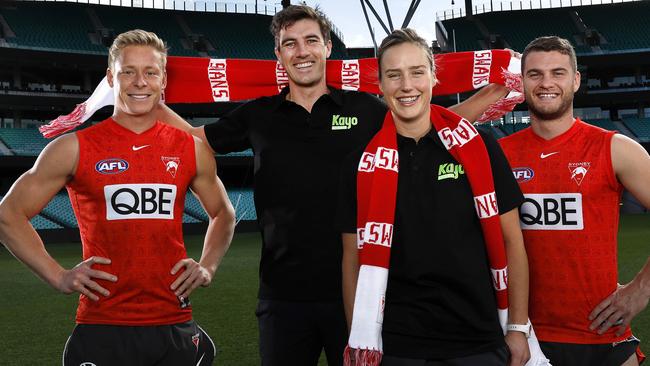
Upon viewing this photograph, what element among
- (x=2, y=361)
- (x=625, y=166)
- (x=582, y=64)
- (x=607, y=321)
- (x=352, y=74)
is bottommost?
(x=2, y=361)

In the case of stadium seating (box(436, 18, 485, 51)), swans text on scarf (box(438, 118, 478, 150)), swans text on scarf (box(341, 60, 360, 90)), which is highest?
stadium seating (box(436, 18, 485, 51))

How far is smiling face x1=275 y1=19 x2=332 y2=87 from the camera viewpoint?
3.01m

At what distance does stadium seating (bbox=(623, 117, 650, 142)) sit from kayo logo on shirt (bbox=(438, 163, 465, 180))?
113 feet

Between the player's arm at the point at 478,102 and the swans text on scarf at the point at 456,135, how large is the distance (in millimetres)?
1021

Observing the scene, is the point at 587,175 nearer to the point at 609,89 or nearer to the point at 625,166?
the point at 625,166

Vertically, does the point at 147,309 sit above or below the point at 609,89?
below

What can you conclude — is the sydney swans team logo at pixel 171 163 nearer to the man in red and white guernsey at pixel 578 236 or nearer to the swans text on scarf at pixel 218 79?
the man in red and white guernsey at pixel 578 236

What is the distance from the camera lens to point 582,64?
108ft

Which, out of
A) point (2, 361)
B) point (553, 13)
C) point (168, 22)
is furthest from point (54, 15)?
point (2, 361)

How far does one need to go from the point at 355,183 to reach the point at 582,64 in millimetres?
33619

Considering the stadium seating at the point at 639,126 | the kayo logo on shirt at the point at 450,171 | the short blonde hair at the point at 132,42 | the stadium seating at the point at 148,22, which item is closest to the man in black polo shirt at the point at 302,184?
the short blonde hair at the point at 132,42

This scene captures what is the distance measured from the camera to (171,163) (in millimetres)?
2699

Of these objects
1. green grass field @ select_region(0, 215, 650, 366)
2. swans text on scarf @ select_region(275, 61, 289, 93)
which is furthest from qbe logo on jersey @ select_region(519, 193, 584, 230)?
green grass field @ select_region(0, 215, 650, 366)

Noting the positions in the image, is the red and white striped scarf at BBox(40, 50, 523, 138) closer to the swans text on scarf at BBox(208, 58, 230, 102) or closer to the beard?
the swans text on scarf at BBox(208, 58, 230, 102)
